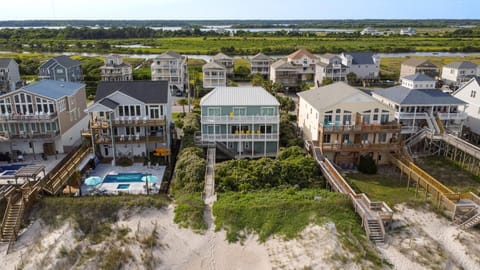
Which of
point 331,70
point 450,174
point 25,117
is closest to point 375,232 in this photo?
point 450,174

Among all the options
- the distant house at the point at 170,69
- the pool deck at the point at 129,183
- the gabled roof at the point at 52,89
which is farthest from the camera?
the distant house at the point at 170,69

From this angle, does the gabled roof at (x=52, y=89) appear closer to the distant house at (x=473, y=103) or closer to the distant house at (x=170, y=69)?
the distant house at (x=170, y=69)

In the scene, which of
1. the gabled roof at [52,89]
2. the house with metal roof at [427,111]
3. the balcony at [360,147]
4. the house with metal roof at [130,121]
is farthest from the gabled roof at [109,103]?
the house with metal roof at [427,111]

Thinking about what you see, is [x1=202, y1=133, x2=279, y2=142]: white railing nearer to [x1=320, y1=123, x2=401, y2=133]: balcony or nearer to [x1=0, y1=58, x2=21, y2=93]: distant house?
[x1=320, y1=123, x2=401, y2=133]: balcony

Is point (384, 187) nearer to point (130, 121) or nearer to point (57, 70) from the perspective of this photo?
point (130, 121)

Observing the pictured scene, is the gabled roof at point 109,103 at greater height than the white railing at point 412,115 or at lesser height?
greater

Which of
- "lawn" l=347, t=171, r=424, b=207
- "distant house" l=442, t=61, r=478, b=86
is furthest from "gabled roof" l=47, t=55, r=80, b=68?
"distant house" l=442, t=61, r=478, b=86

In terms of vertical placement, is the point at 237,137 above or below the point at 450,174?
above
